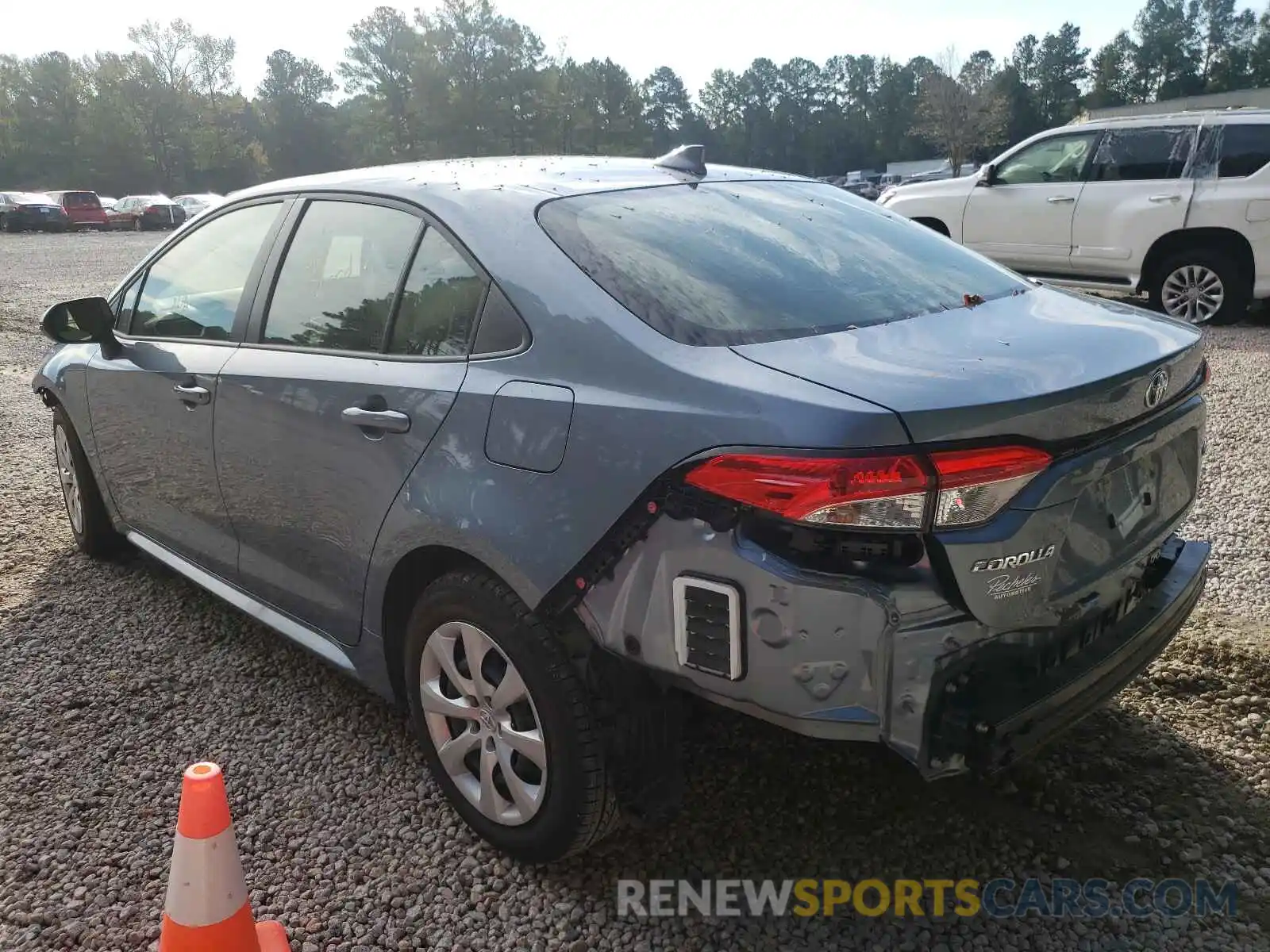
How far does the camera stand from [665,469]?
189 centimetres

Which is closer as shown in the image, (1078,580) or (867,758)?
(1078,580)

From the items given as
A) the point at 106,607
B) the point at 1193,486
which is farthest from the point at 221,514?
the point at 1193,486

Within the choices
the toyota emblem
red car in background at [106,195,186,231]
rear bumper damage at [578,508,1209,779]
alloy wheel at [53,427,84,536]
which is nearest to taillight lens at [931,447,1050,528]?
rear bumper damage at [578,508,1209,779]

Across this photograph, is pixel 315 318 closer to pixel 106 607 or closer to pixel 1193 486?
pixel 106 607

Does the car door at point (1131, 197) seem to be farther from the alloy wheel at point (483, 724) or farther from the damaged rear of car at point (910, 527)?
the alloy wheel at point (483, 724)

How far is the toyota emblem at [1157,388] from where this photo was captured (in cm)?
212

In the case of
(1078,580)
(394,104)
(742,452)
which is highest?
(394,104)

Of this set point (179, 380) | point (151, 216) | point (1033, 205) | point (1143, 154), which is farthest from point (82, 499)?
point (151, 216)

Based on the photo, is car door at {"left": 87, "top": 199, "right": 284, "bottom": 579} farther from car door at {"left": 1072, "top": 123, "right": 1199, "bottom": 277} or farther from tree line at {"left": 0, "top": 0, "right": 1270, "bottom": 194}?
tree line at {"left": 0, "top": 0, "right": 1270, "bottom": 194}

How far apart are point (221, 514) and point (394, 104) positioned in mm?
79774

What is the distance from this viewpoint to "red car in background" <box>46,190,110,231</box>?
35469 millimetres

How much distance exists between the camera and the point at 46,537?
486 centimetres

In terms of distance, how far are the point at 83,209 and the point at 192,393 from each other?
38.9m

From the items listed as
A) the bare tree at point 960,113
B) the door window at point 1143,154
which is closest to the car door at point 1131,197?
the door window at point 1143,154
